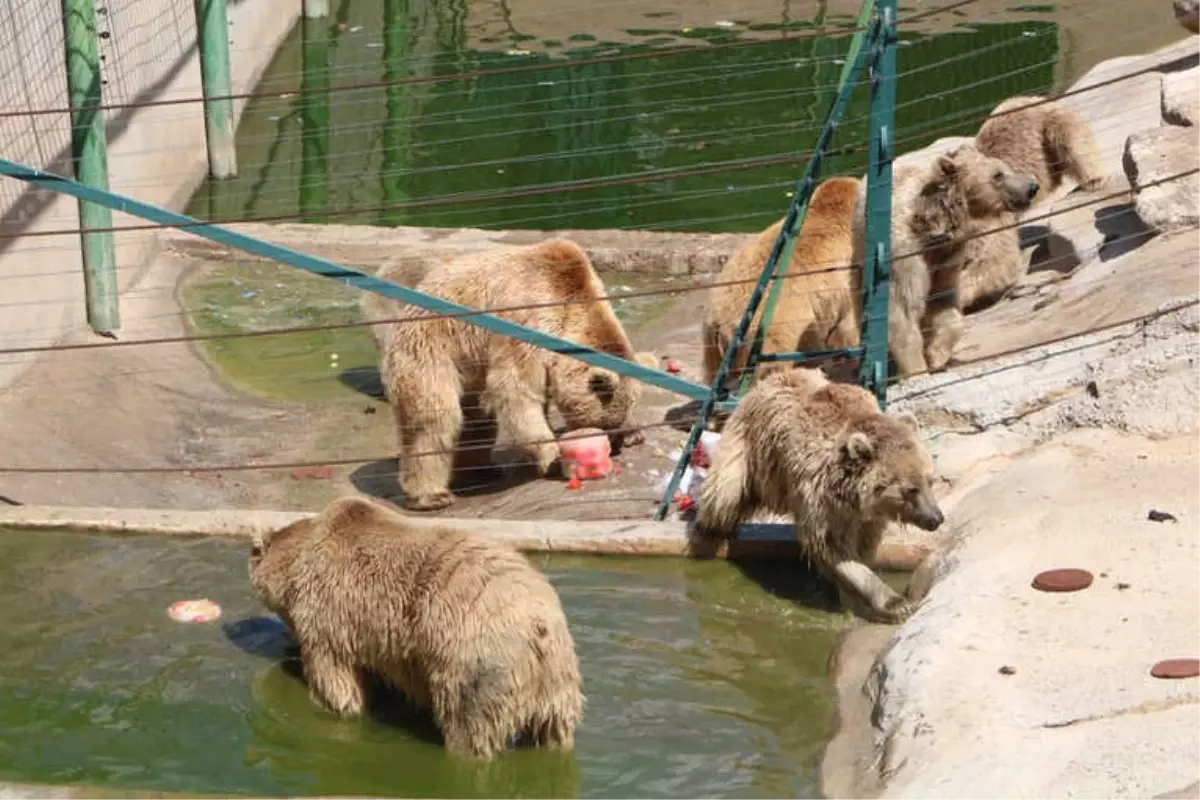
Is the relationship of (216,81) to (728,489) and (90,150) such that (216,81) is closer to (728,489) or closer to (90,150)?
(90,150)

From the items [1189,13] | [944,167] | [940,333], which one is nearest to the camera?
[944,167]

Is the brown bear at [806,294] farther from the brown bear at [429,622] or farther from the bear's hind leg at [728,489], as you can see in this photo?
the brown bear at [429,622]

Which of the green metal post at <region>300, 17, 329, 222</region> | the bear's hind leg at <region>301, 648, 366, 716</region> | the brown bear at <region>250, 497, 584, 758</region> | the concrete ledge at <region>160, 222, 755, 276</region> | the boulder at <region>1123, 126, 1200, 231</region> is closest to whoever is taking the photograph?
the brown bear at <region>250, 497, 584, 758</region>

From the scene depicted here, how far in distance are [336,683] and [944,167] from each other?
4.80 metres

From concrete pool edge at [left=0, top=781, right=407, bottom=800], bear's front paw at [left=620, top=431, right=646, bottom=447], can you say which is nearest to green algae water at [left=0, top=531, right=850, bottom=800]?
concrete pool edge at [left=0, top=781, right=407, bottom=800]

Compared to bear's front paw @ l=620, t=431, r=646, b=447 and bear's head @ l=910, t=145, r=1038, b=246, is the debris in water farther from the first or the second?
bear's head @ l=910, t=145, r=1038, b=246

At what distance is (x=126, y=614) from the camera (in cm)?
903

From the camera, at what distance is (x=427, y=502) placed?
11.1 m

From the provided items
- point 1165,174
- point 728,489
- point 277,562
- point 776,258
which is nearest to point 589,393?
point 776,258

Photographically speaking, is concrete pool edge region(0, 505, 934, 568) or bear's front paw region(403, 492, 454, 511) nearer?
concrete pool edge region(0, 505, 934, 568)

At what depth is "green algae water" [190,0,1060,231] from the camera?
A: 16.9 metres

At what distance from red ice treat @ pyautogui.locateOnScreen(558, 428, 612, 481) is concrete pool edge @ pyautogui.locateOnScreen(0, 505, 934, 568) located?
91 centimetres

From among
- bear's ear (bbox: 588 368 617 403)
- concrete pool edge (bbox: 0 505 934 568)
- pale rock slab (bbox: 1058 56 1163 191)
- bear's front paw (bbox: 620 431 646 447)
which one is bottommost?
bear's front paw (bbox: 620 431 646 447)

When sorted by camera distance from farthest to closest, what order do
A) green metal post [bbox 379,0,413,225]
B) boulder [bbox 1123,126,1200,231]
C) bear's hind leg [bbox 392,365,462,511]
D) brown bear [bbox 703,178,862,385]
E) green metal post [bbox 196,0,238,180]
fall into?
green metal post [bbox 379,0,413,225], green metal post [bbox 196,0,238,180], boulder [bbox 1123,126,1200,231], brown bear [bbox 703,178,862,385], bear's hind leg [bbox 392,365,462,511]
